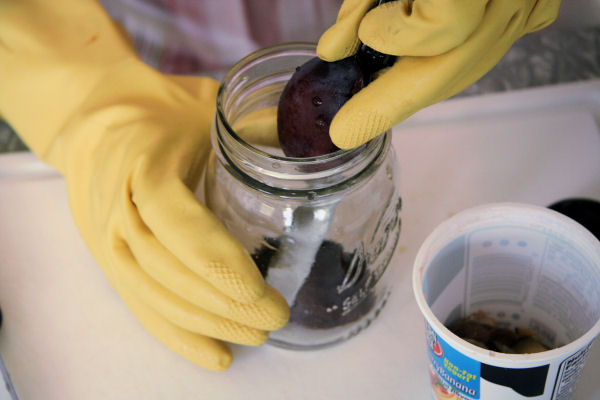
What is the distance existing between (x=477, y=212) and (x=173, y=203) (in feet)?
0.83

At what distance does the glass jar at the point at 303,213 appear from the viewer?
0.50 m

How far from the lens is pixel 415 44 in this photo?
402mm

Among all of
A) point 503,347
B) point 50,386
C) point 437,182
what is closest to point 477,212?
point 503,347

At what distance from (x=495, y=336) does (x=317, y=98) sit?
0.85 feet

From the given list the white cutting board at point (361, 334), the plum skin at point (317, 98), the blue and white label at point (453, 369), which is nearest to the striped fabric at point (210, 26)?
the white cutting board at point (361, 334)

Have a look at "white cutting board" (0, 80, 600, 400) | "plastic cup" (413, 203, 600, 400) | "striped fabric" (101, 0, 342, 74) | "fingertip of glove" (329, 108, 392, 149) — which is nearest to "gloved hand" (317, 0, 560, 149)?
"fingertip of glove" (329, 108, 392, 149)

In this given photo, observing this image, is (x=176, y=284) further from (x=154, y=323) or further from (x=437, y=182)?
(x=437, y=182)

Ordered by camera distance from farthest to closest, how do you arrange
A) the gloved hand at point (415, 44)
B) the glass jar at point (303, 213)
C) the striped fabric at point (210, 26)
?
1. the striped fabric at point (210, 26)
2. the glass jar at point (303, 213)
3. the gloved hand at point (415, 44)

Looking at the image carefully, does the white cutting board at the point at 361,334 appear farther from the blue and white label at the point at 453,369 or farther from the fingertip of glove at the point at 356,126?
the fingertip of glove at the point at 356,126

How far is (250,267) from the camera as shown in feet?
1.63

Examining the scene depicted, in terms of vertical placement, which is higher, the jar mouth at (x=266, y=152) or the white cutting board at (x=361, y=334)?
the jar mouth at (x=266, y=152)

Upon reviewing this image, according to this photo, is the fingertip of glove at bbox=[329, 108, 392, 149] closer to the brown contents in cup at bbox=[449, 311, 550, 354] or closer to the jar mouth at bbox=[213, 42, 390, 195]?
the jar mouth at bbox=[213, 42, 390, 195]

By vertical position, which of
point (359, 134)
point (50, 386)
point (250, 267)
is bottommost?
point (50, 386)

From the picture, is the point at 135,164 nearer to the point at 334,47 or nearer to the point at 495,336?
the point at 334,47
